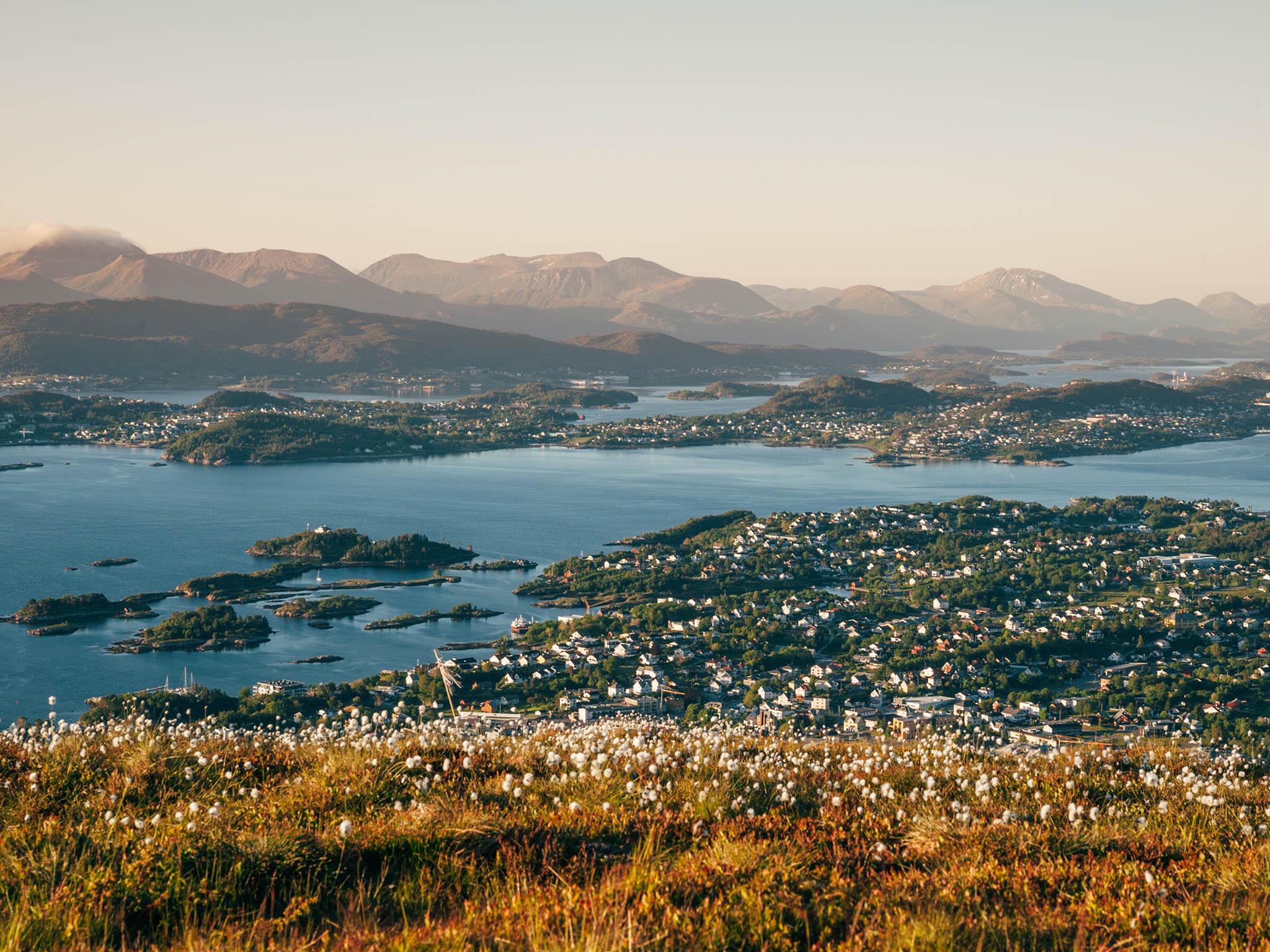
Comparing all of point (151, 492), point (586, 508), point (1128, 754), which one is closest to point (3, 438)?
point (151, 492)

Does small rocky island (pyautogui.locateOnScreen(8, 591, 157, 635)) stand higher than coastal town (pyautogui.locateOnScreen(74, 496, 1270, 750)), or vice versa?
coastal town (pyautogui.locateOnScreen(74, 496, 1270, 750))

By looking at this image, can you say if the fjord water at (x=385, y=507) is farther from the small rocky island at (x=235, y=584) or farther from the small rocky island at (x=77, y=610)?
the small rocky island at (x=235, y=584)

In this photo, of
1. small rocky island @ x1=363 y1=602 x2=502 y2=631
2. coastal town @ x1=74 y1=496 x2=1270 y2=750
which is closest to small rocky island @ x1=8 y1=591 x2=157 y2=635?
small rocky island @ x1=363 y1=602 x2=502 y2=631

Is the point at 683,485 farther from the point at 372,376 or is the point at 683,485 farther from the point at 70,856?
the point at 372,376

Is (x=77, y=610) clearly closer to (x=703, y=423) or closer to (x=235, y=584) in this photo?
(x=235, y=584)

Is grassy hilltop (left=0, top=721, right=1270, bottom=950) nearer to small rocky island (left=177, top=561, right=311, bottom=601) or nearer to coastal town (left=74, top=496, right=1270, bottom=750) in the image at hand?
coastal town (left=74, top=496, right=1270, bottom=750)

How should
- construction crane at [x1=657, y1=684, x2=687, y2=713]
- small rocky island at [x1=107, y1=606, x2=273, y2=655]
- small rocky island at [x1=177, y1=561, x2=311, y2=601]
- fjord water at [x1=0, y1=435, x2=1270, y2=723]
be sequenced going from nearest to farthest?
construction crane at [x1=657, y1=684, x2=687, y2=713] < fjord water at [x1=0, y1=435, x2=1270, y2=723] < small rocky island at [x1=107, y1=606, x2=273, y2=655] < small rocky island at [x1=177, y1=561, x2=311, y2=601]
